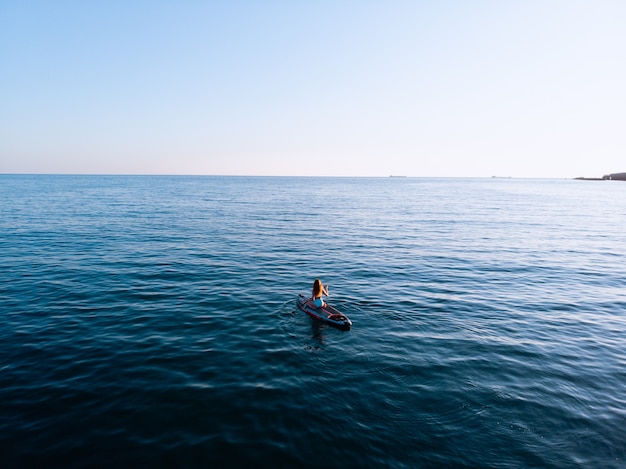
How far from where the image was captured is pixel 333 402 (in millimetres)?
12398

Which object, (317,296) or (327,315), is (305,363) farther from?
(317,296)

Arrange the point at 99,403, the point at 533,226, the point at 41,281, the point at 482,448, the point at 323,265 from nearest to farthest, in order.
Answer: the point at 482,448 → the point at 99,403 → the point at 41,281 → the point at 323,265 → the point at 533,226

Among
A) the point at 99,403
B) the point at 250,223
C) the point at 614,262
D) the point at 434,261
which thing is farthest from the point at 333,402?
the point at 250,223

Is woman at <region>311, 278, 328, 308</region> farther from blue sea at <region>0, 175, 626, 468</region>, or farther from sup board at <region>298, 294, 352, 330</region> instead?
blue sea at <region>0, 175, 626, 468</region>

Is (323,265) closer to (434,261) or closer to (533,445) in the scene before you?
(434,261)

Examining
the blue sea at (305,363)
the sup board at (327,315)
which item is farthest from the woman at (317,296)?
the blue sea at (305,363)

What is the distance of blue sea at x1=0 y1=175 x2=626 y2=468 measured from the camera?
10.4 meters

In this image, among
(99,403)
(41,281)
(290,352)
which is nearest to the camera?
(99,403)

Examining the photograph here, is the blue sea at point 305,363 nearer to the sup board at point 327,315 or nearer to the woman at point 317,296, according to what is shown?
the sup board at point 327,315

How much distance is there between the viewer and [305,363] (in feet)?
49.1

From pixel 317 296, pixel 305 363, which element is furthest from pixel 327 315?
pixel 305 363

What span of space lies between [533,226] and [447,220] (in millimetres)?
12703

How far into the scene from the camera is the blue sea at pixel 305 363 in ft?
34.1

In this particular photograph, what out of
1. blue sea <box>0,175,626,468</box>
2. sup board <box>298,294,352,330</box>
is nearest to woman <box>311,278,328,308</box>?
sup board <box>298,294,352,330</box>
